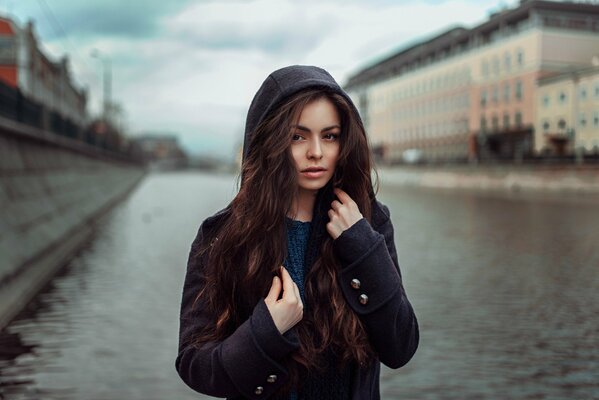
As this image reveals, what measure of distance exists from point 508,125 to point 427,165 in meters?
10.5

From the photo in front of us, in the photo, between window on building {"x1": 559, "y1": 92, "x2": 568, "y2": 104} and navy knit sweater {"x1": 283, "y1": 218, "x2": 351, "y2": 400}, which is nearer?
navy knit sweater {"x1": 283, "y1": 218, "x2": 351, "y2": 400}

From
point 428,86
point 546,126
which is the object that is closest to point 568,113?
point 546,126

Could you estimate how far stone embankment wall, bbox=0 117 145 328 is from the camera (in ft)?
30.6

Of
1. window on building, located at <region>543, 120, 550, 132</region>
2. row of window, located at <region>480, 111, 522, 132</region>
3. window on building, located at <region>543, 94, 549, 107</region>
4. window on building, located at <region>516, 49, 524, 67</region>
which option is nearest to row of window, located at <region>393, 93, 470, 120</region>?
row of window, located at <region>480, 111, 522, 132</region>

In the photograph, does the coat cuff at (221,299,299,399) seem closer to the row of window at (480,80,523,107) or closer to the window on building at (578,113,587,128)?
the window on building at (578,113,587,128)

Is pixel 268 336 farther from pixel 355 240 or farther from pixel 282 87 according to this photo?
pixel 282 87

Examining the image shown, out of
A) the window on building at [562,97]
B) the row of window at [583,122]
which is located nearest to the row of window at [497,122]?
the row of window at [583,122]

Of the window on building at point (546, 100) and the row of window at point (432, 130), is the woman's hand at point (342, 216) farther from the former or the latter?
the row of window at point (432, 130)

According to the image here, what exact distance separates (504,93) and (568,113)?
14.9 metres

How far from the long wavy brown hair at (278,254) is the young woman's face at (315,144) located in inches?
0.9

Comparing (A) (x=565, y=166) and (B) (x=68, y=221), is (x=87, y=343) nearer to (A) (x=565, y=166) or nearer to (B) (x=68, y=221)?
(B) (x=68, y=221)

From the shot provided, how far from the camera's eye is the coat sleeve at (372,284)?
196 cm

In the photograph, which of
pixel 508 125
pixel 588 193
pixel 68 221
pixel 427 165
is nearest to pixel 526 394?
pixel 68 221

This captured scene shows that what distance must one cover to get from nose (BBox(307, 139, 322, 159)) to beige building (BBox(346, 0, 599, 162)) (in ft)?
192
